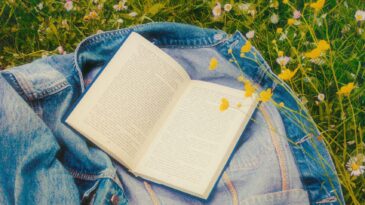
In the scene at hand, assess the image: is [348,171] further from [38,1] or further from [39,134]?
[38,1]

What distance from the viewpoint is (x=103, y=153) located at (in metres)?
1.16

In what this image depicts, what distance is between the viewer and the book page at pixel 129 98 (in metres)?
1.15

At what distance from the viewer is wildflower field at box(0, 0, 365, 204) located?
1.28 metres

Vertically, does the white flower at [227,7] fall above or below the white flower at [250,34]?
above

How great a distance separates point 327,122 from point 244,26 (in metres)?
0.40

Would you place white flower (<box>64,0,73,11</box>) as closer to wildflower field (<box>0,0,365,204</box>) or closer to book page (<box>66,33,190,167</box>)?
wildflower field (<box>0,0,365,204</box>)

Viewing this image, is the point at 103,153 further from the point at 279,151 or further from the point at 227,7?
the point at 227,7

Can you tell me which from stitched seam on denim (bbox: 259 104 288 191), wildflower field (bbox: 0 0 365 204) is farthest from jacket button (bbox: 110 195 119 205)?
wildflower field (bbox: 0 0 365 204)

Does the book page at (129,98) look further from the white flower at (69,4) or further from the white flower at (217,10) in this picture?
the white flower at (69,4)

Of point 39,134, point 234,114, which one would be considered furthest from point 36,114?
point 234,114

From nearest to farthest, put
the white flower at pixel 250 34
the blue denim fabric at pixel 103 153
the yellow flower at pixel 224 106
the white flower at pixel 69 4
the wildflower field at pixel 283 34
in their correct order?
the yellow flower at pixel 224 106, the blue denim fabric at pixel 103 153, the wildflower field at pixel 283 34, the white flower at pixel 250 34, the white flower at pixel 69 4

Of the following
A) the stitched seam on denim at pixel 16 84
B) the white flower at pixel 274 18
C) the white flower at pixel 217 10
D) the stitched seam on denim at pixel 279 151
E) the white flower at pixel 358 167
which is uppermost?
the white flower at pixel 274 18

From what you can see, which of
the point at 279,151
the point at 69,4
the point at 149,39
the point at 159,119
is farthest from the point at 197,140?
the point at 69,4

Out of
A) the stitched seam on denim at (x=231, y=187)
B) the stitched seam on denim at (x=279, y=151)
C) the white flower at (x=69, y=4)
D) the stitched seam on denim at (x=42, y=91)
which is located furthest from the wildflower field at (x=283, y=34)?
the stitched seam on denim at (x=42, y=91)
